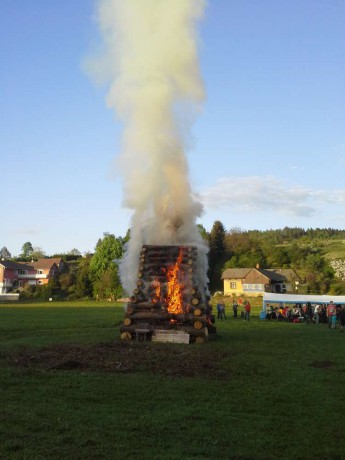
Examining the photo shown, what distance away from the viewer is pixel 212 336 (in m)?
22.3

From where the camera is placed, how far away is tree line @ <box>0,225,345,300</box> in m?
78.0

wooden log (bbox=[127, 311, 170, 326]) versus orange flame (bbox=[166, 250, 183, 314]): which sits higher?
orange flame (bbox=[166, 250, 183, 314])

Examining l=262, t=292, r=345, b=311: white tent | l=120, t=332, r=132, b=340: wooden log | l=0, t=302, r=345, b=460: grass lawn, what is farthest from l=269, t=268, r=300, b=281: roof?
l=0, t=302, r=345, b=460: grass lawn

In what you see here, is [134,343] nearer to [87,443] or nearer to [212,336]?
[212,336]

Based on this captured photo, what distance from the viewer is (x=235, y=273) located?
87.4m

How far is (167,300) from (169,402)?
1228cm

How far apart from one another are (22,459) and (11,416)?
2.12 metres

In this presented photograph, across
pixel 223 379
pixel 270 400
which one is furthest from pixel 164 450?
pixel 223 379

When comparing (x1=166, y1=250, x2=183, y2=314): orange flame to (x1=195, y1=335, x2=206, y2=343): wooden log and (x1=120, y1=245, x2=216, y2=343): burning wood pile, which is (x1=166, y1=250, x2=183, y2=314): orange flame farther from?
(x1=195, y1=335, x2=206, y2=343): wooden log

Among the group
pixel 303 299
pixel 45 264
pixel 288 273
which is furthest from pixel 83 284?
pixel 303 299

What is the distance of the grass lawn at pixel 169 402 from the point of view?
23.5 ft

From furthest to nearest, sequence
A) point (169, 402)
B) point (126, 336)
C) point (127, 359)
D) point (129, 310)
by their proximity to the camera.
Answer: point (129, 310), point (126, 336), point (127, 359), point (169, 402)

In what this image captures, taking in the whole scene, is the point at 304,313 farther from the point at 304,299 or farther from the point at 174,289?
the point at 174,289

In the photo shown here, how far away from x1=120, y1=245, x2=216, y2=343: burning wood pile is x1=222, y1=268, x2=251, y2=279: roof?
6264 cm
